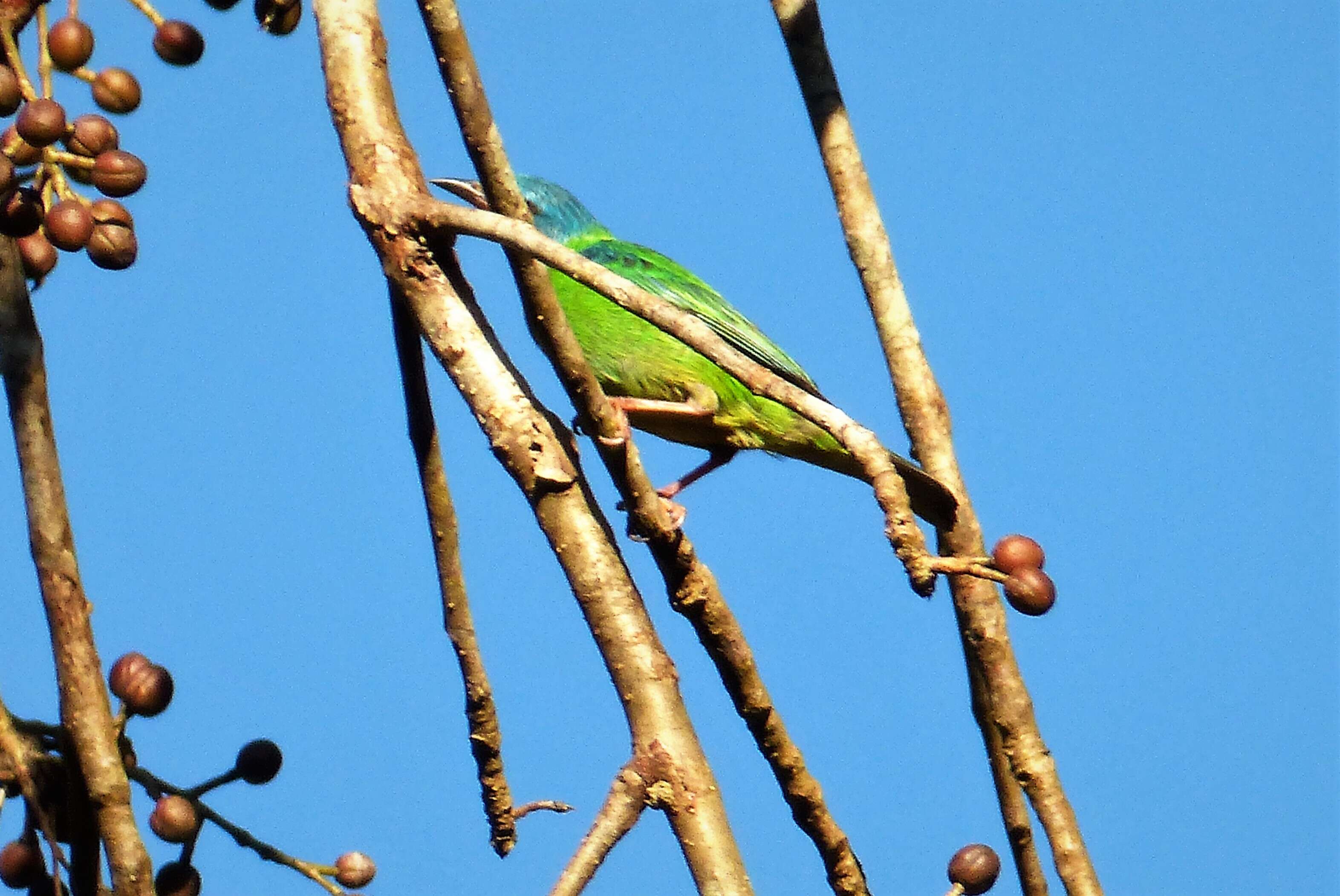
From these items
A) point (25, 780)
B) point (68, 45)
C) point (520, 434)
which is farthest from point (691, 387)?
point (25, 780)

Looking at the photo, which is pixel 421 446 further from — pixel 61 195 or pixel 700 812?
pixel 700 812

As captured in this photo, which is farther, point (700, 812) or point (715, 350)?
point (700, 812)

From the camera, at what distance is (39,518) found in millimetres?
2346

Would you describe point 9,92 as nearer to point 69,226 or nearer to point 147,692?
point 69,226

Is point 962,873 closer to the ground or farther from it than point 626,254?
closer to the ground

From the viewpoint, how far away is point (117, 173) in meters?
2.60

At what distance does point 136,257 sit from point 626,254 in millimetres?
3368

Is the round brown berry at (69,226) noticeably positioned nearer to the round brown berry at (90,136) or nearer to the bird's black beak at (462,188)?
the round brown berry at (90,136)

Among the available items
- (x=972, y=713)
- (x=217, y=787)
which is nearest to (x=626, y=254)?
(x=972, y=713)

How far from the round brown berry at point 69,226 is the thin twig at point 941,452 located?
6.21 ft

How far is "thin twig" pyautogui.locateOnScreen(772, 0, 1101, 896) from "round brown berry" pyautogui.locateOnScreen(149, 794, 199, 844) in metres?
1.72

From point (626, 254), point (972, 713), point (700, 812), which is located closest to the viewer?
point (700, 812)

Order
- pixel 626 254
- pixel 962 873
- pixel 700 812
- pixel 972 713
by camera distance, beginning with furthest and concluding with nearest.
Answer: pixel 626 254, pixel 972 713, pixel 962 873, pixel 700 812

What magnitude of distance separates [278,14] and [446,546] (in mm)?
1152
